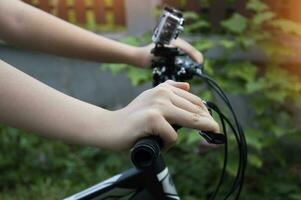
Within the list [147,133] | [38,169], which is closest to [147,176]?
[147,133]

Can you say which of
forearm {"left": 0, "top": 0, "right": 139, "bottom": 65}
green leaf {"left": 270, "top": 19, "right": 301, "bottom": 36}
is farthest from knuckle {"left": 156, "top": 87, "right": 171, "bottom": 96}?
green leaf {"left": 270, "top": 19, "right": 301, "bottom": 36}

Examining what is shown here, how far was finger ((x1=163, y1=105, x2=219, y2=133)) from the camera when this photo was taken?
990 mm

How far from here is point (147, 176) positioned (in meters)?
1.21

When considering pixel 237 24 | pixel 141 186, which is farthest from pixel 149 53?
pixel 237 24

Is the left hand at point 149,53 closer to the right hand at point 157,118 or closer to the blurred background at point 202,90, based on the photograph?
the right hand at point 157,118

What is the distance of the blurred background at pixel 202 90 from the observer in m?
3.32

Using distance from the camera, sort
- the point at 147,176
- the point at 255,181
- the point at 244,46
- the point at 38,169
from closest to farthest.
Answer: the point at 147,176 < the point at 244,46 < the point at 255,181 < the point at 38,169

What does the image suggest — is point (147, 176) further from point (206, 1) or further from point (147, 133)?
point (206, 1)

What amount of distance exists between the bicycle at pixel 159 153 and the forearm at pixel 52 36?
18cm

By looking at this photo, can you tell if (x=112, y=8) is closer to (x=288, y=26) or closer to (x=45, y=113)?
(x=288, y=26)

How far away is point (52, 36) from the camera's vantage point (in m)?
1.61

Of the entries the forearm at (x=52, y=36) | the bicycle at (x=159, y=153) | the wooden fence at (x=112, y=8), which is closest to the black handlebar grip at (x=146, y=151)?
the bicycle at (x=159, y=153)

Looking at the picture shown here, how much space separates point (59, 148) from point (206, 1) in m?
1.48

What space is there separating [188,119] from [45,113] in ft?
0.82
